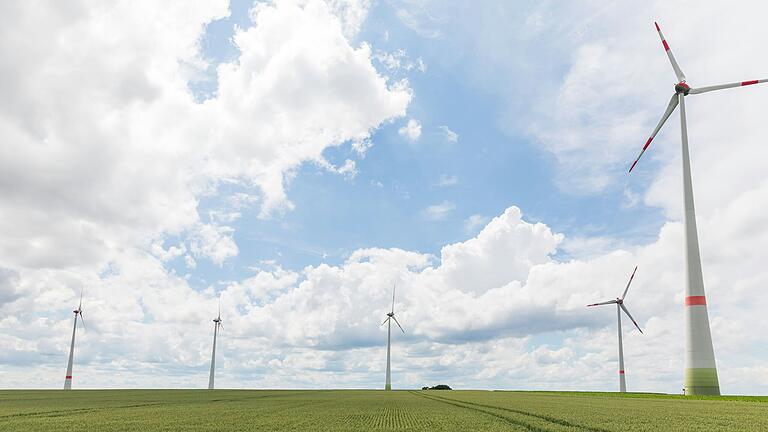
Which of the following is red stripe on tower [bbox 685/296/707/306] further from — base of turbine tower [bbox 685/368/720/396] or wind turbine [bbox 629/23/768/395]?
base of turbine tower [bbox 685/368/720/396]

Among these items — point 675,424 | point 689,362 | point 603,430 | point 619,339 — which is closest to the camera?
point 603,430

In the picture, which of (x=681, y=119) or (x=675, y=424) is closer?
(x=675, y=424)

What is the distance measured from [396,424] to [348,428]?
14.1 ft

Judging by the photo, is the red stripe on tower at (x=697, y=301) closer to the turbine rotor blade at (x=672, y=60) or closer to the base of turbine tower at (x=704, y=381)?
the base of turbine tower at (x=704, y=381)

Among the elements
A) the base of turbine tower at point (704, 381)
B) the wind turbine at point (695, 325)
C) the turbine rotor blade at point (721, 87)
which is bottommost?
the base of turbine tower at point (704, 381)

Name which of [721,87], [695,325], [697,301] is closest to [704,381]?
[695,325]

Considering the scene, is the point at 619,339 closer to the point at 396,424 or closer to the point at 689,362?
the point at 689,362

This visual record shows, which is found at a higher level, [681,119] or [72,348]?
[681,119]

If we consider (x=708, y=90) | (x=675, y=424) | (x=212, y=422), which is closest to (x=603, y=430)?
(x=675, y=424)

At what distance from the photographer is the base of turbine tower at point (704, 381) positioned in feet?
252

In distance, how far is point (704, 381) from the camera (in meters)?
77.0

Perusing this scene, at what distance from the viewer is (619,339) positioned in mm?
140875

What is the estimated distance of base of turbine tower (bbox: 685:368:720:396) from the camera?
3022 inches

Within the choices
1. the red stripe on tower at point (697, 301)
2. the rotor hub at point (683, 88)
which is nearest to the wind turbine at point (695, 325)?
the red stripe on tower at point (697, 301)
